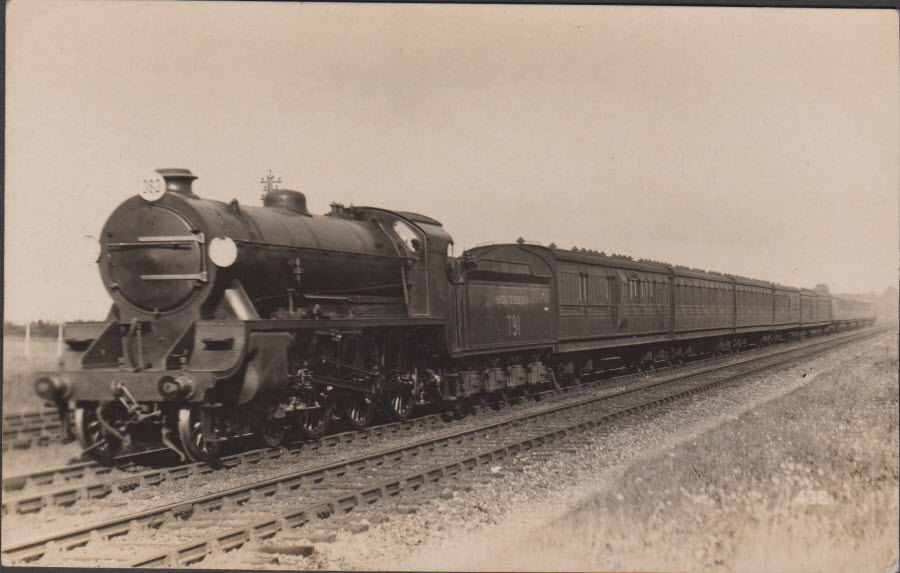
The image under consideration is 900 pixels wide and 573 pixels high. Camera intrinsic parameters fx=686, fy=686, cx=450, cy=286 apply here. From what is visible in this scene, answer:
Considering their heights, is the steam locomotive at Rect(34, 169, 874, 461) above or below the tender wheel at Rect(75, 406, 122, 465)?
above

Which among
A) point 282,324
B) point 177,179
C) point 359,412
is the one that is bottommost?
point 359,412

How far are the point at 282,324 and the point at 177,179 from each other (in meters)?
2.15

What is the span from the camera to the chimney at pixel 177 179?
320 inches

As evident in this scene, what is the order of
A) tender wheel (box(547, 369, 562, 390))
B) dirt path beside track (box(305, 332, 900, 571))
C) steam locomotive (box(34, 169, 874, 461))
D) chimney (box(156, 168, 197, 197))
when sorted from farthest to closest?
tender wheel (box(547, 369, 562, 390)) < chimney (box(156, 168, 197, 197)) < steam locomotive (box(34, 169, 874, 461)) < dirt path beside track (box(305, 332, 900, 571))

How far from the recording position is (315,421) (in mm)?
9586

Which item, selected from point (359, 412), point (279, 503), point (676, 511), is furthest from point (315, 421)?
point (676, 511)

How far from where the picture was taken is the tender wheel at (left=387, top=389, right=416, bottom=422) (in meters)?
11.2

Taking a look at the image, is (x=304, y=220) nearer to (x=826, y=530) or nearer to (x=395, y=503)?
(x=395, y=503)

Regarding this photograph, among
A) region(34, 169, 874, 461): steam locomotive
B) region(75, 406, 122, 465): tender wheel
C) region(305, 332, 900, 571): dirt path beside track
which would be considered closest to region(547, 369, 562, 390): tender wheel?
region(34, 169, 874, 461): steam locomotive

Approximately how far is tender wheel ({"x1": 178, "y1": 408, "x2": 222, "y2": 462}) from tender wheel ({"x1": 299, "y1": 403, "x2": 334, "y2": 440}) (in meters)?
1.61

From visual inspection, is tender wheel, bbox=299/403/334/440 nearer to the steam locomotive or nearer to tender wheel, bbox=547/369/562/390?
the steam locomotive

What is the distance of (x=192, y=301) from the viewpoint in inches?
303

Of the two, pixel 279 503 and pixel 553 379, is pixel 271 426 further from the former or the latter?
pixel 553 379

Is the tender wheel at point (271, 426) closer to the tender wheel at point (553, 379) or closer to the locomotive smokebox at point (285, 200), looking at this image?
the locomotive smokebox at point (285, 200)
